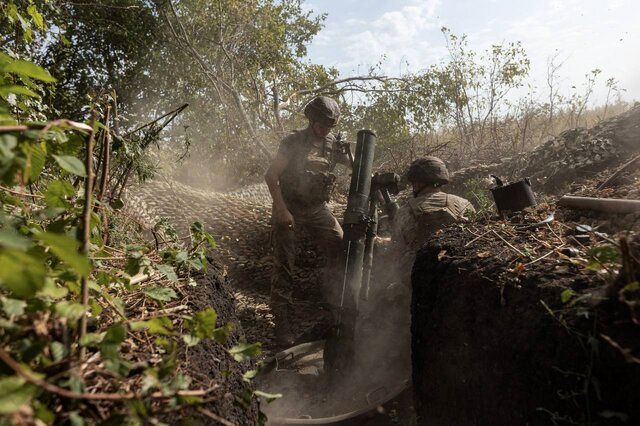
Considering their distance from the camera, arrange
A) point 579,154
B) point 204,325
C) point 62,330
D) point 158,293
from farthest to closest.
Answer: point 579,154 → point 158,293 → point 204,325 → point 62,330

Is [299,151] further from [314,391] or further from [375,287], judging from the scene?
[314,391]

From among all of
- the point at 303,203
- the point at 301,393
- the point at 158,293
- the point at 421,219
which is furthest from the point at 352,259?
the point at 158,293

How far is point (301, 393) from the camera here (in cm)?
370

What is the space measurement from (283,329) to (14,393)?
4.09m

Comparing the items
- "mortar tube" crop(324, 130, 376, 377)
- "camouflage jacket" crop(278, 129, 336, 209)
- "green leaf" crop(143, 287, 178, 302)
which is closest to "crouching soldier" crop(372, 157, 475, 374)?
"mortar tube" crop(324, 130, 376, 377)

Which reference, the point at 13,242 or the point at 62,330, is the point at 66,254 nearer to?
the point at 13,242

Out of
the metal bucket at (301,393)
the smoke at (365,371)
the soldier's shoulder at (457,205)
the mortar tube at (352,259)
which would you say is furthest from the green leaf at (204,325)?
the soldier's shoulder at (457,205)

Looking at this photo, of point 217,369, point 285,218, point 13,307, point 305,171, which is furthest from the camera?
point 305,171

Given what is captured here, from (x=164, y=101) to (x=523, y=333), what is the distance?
364 inches

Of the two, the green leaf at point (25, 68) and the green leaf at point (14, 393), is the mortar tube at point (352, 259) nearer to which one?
the green leaf at point (25, 68)

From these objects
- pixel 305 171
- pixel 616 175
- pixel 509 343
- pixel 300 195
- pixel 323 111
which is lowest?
pixel 509 343

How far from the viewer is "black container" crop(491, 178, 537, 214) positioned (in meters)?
2.81

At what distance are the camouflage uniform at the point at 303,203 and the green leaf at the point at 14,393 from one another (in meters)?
3.99

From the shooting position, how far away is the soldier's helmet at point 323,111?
4559mm
